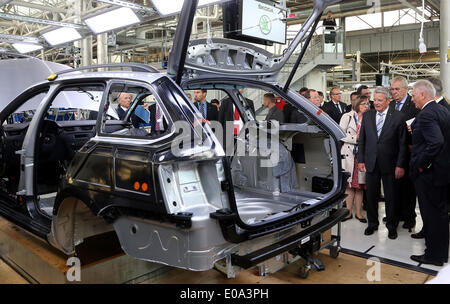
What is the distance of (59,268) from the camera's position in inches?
112

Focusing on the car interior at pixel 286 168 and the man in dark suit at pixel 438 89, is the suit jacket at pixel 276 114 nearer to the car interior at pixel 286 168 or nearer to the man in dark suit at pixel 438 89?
the car interior at pixel 286 168

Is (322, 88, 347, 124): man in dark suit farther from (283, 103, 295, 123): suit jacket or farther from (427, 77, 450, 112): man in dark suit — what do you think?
(427, 77, 450, 112): man in dark suit

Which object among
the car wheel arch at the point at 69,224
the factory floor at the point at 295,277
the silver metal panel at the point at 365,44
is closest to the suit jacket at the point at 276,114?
the factory floor at the point at 295,277

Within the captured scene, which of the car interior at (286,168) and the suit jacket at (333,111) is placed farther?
the suit jacket at (333,111)

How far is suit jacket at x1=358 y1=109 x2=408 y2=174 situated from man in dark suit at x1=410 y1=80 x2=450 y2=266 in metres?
0.56

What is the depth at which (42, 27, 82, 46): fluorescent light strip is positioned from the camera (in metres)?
9.77

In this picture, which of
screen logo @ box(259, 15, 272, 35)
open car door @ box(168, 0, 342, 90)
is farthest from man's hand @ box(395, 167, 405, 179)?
screen logo @ box(259, 15, 272, 35)

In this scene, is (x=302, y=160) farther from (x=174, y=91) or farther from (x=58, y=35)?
(x=58, y=35)

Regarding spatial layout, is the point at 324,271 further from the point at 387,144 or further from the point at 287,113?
the point at 287,113

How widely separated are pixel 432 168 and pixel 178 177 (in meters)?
2.52

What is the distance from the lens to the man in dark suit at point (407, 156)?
432 centimetres

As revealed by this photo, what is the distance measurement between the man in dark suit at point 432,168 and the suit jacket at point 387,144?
56 centimetres

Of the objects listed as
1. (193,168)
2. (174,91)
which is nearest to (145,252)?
(193,168)
